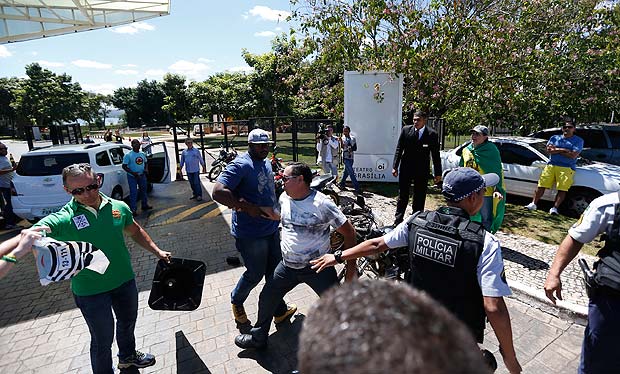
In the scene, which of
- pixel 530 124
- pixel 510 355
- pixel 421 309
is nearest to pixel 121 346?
pixel 510 355

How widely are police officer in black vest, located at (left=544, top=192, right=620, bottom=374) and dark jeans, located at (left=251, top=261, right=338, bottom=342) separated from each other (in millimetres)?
1720

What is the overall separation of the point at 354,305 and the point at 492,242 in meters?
1.48

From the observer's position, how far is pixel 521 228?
19.8 feet

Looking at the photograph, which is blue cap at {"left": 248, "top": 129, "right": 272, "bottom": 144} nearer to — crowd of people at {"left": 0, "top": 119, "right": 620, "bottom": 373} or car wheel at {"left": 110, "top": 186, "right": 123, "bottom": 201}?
crowd of people at {"left": 0, "top": 119, "right": 620, "bottom": 373}

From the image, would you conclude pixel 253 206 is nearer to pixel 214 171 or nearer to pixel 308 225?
pixel 308 225

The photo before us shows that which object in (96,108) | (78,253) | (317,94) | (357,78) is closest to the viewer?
(78,253)

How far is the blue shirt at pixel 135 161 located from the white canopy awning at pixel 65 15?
14.4 ft

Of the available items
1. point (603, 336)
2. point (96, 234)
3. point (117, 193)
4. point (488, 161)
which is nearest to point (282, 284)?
point (96, 234)

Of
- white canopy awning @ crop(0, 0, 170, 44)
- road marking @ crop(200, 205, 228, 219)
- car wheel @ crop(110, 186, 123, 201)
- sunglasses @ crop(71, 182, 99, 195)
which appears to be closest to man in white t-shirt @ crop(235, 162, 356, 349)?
sunglasses @ crop(71, 182, 99, 195)

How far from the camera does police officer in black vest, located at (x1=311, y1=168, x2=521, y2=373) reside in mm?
1747

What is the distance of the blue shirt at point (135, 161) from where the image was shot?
25.0ft

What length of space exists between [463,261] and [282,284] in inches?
64.7

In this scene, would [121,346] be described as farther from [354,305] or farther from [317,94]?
[317,94]

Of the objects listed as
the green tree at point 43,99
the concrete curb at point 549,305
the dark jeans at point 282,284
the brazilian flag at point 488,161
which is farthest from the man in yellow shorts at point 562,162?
the green tree at point 43,99
